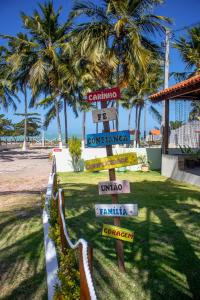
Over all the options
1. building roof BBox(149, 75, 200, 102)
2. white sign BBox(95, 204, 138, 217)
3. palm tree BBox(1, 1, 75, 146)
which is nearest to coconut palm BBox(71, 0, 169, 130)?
building roof BBox(149, 75, 200, 102)

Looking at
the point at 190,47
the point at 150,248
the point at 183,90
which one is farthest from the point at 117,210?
the point at 190,47

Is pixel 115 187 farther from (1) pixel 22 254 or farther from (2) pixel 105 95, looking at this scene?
(1) pixel 22 254

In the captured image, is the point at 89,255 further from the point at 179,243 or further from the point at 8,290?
the point at 179,243

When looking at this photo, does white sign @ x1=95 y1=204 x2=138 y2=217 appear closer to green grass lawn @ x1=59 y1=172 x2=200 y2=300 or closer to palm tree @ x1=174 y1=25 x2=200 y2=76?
green grass lawn @ x1=59 y1=172 x2=200 y2=300

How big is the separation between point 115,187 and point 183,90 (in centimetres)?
1012

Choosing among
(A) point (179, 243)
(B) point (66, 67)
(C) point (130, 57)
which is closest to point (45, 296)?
(A) point (179, 243)

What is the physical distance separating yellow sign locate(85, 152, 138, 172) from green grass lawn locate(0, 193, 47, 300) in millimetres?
1815

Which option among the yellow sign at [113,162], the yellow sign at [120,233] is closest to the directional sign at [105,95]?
the yellow sign at [113,162]

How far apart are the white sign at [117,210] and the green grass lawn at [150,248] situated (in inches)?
35.7

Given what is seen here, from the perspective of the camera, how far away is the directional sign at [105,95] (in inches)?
191

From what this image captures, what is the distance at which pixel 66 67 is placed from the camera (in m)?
25.6

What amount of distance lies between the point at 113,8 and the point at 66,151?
9.35 meters

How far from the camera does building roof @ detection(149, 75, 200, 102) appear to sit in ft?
40.9

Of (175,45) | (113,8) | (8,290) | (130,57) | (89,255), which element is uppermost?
(175,45)
